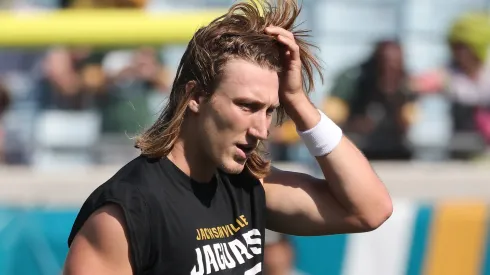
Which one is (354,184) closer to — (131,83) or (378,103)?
(131,83)

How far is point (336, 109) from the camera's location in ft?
21.6

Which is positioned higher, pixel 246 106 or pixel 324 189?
pixel 246 106

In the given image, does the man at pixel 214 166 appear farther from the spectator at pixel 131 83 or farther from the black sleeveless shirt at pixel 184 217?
the spectator at pixel 131 83

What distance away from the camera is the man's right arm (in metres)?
2.85

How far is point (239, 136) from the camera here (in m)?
2.99

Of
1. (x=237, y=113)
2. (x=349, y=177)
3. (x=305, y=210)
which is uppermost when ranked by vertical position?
(x=237, y=113)

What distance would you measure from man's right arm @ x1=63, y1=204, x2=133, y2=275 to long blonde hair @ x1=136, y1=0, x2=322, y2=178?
0.92ft

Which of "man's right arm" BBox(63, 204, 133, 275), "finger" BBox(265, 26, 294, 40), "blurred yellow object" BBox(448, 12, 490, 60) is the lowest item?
"blurred yellow object" BBox(448, 12, 490, 60)

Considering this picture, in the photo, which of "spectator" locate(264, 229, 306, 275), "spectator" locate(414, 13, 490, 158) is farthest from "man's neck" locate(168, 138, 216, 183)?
"spectator" locate(414, 13, 490, 158)

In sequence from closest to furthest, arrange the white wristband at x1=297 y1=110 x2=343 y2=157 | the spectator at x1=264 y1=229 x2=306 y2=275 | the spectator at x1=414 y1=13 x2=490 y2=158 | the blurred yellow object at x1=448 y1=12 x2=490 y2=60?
1. the white wristband at x1=297 y1=110 x2=343 y2=157
2. the spectator at x1=264 y1=229 x2=306 y2=275
3. the spectator at x1=414 y1=13 x2=490 y2=158
4. the blurred yellow object at x1=448 y1=12 x2=490 y2=60

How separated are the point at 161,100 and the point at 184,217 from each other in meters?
2.79

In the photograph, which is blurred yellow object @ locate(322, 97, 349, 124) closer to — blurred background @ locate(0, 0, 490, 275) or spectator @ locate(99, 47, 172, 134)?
blurred background @ locate(0, 0, 490, 275)

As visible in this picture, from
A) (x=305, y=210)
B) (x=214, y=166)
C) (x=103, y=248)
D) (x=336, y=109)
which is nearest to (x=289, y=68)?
(x=214, y=166)

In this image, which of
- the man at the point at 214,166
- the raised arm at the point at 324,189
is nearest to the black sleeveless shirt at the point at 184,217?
the man at the point at 214,166
